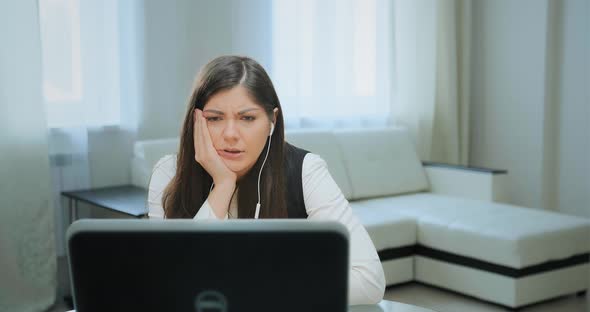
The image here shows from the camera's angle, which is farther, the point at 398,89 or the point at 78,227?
the point at 398,89

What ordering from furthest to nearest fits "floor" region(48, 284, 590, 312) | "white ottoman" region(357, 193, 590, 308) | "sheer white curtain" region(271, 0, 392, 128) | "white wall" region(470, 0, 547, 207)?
"white wall" region(470, 0, 547, 207), "sheer white curtain" region(271, 0, 392, 128), "floor" region(48, 284, 590, 312), "white ottoman" region(357, 193, 590, 308)

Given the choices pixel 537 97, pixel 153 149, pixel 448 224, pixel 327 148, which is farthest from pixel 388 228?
pixel 537 97

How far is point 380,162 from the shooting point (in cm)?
439

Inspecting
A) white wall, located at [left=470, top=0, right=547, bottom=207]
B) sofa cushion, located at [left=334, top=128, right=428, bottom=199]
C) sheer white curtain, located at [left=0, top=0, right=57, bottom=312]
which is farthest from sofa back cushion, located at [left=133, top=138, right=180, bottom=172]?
white wall, located at [left=470, top=0, right=547, bottom=207]

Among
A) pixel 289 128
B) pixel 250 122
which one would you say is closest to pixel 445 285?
pixel 289 128

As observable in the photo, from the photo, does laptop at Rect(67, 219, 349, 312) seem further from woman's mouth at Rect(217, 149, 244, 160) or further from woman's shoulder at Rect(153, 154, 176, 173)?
woman's shoulder at Rect(153, 154, 176, 173)

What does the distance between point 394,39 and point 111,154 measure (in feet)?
6.60

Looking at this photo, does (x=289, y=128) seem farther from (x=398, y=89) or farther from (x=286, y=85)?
(x=398, y=89)

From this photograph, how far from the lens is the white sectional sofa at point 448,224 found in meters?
3.39

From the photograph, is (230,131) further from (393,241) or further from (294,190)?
(393,241)

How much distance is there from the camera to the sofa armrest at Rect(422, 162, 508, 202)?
4.20 metres

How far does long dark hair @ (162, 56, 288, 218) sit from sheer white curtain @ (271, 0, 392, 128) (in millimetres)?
2625

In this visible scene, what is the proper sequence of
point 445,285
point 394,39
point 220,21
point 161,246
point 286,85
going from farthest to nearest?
point 394,39 → point 286,85 → point 220,21 → point 445,285 → point 161,246

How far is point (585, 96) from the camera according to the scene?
457 cm
